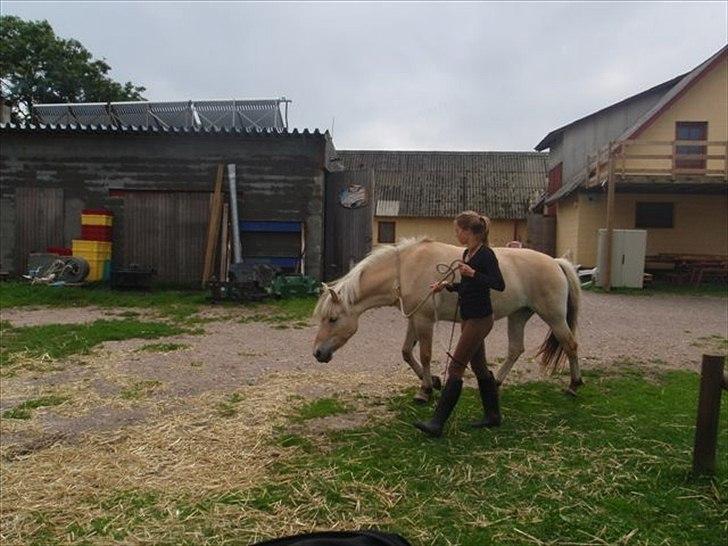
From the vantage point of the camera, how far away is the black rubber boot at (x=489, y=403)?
4.35 meters

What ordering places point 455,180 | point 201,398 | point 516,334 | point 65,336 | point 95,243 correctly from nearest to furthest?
point 201,398 → point 516,334 → point 65,336 → point 95,243 → point 455,180

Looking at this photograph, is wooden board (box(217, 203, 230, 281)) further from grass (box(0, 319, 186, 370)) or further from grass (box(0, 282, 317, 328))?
grass (box(0, 319, 186, 370))

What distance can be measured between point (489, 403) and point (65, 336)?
6.57m

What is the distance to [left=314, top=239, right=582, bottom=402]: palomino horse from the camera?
506cm

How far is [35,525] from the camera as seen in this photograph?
2.91 metres

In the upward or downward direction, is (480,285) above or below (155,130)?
below

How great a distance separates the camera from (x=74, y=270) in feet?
42.3

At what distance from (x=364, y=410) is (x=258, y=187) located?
9931 mm

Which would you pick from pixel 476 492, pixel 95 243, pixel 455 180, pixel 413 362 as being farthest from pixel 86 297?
pixel 455 180

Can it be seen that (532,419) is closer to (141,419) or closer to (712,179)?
(141,419)

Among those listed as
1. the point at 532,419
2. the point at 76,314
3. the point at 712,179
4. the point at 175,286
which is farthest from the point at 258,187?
the point at 712,179

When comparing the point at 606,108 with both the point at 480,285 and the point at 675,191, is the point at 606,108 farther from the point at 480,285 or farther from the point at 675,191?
the point at 480,285

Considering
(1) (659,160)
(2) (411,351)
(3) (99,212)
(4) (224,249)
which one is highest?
(1) (659,160)

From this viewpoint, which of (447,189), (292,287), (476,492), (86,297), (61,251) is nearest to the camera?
(476,492)
